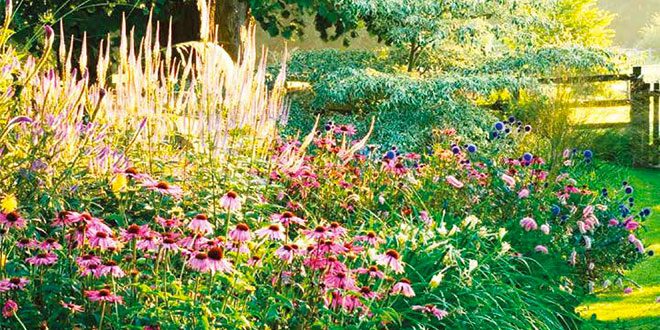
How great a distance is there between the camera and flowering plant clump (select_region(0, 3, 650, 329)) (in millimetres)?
2787

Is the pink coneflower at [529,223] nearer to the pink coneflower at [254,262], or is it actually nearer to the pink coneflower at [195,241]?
the pink coneflower at [254,262]

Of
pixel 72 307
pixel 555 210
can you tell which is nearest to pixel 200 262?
pixel 72 307

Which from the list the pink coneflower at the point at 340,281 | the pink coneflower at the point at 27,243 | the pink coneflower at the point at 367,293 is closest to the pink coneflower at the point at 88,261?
the pink coneflower at the point at 27,243

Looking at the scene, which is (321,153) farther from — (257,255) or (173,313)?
(173,313)

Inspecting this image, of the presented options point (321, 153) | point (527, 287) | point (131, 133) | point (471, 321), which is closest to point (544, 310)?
point (527, 287)

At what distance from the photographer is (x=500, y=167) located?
5461 mm

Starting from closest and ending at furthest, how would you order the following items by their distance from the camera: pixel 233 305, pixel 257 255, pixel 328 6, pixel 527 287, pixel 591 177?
pixel 233 305 → pixel 257 255 → pixel 527 287 → pixel 591 177 → pixel 328 6

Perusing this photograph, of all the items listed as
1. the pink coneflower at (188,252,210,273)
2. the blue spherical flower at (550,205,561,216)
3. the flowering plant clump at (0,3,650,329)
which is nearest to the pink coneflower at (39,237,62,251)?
the flowering plant clump at (0,3,650,329)

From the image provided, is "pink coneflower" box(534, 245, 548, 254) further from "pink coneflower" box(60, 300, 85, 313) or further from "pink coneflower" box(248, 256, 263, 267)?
"pink coneflower" box(60, 300, 85, 313)

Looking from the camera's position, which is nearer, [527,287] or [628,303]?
[527,287]

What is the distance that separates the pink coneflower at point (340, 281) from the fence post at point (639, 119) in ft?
30.9

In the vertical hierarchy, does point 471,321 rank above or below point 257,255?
below

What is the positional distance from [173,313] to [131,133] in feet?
5.47

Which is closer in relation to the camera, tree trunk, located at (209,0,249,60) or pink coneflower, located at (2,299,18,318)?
pink coneflower, located at (2,299,18,318)
